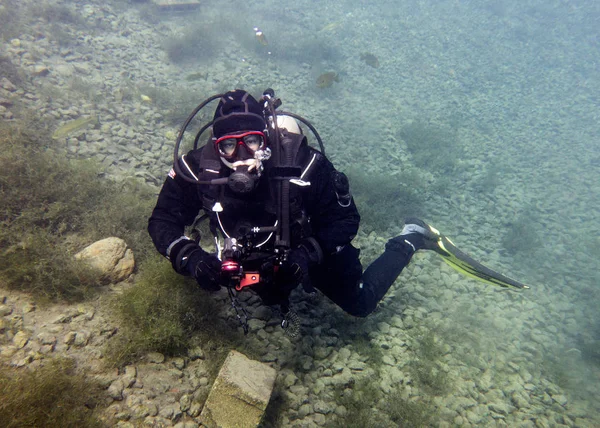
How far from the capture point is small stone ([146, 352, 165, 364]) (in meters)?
3.22

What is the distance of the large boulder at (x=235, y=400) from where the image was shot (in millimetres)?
2814

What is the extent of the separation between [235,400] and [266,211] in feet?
6.10

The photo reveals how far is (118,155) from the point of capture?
6.73 metres

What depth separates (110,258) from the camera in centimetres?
403

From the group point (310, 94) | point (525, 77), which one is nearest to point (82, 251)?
point (310, 94)

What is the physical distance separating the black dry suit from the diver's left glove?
13 centimetres

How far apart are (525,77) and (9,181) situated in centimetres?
2252

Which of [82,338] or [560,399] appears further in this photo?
[560,399]

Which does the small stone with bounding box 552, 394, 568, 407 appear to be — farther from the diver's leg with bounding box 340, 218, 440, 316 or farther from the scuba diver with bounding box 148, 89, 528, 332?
the scuba diver with bounding box 148, 89, 528, 332

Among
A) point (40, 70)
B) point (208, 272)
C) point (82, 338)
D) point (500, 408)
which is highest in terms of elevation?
point (208, 272)

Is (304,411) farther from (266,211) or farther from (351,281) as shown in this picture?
(266,211)

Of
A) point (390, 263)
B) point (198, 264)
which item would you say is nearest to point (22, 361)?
point (198, 264)

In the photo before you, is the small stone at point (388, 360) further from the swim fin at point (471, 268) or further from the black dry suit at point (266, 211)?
the swim fin at point (471, 268)

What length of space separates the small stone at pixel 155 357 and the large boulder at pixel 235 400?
72cm
